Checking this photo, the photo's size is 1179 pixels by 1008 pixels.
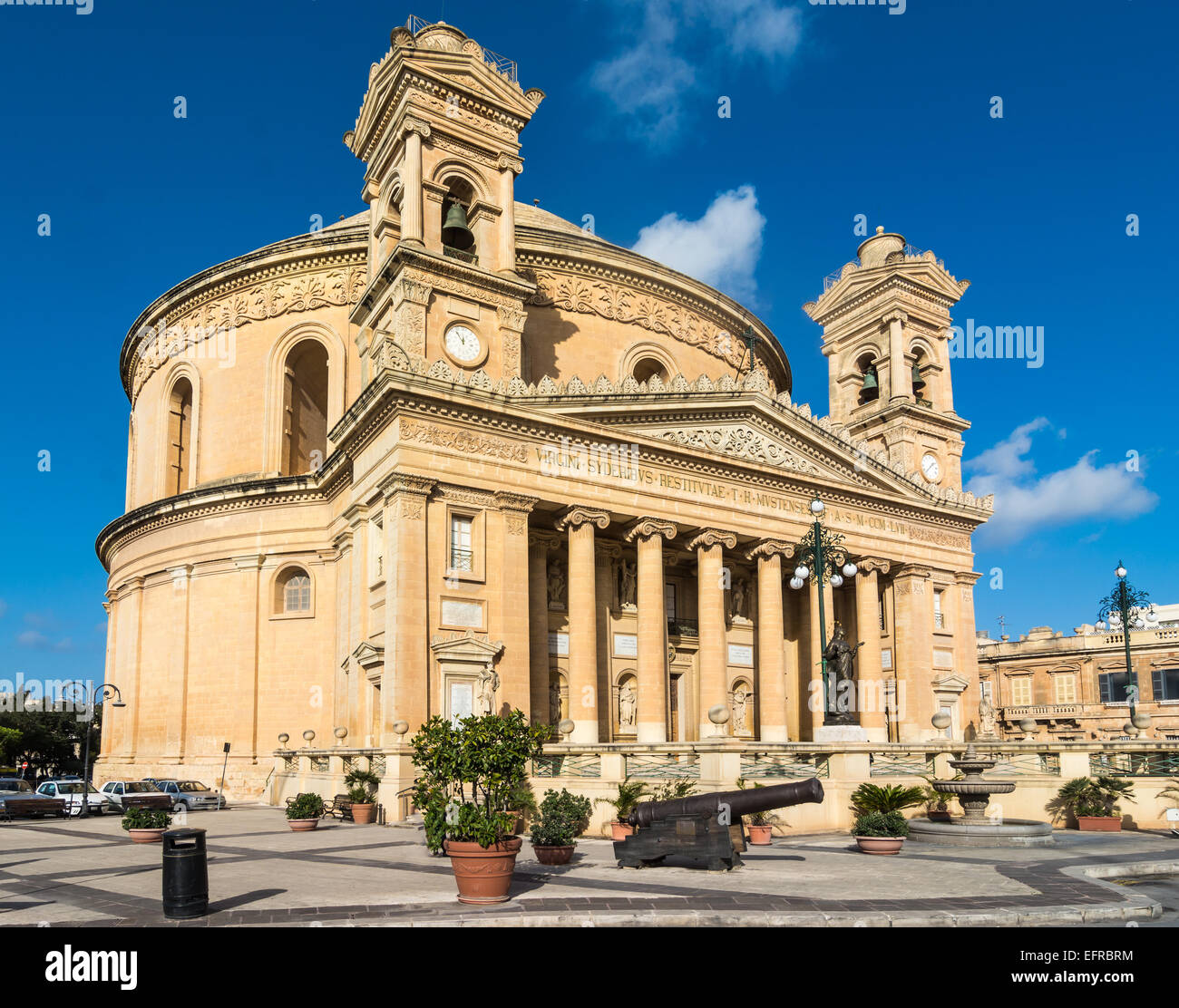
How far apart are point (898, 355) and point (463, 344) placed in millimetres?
24668

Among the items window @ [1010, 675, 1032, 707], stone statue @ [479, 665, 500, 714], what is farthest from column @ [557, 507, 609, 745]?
window @ [1010, 675, 1032, 707]

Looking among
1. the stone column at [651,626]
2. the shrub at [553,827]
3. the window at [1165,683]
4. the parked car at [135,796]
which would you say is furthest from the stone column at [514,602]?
the window at [1165,683]

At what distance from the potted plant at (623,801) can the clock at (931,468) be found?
29.5m

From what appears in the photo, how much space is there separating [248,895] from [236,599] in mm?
28305

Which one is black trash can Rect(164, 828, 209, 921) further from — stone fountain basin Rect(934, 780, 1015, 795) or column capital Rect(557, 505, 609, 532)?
column capital Rect(557, 505, 609, 532)

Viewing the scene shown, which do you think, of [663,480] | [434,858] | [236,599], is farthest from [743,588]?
[434,858]

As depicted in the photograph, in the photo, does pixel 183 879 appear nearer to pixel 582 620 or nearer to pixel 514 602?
pixel 514 602

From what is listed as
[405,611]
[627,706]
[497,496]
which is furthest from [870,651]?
[405,611]

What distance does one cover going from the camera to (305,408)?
45.8m

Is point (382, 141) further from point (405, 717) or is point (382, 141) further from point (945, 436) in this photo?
point (945, 436)

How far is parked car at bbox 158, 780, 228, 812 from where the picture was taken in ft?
113

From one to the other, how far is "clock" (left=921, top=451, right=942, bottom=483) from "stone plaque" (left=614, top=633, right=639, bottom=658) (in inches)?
751

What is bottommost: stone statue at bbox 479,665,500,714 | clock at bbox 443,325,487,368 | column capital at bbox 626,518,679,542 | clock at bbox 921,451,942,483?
stone statue at bbox 479,665,500,714

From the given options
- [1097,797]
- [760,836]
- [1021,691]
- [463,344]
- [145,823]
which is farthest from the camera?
[1021,691]
